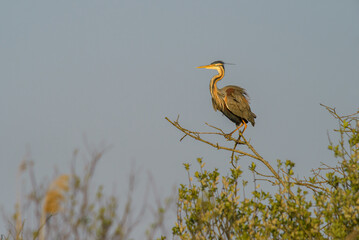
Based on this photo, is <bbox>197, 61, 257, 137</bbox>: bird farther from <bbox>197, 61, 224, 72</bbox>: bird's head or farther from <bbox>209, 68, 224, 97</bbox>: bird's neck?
<bbox>197, 61, 224, 72</bbox>: bird's head

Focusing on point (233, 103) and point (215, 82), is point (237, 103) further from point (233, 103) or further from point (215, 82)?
point (215, 82)

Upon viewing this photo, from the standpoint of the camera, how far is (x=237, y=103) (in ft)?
39.1

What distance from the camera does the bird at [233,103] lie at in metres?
11.9

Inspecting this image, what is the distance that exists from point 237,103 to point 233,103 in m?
0.08

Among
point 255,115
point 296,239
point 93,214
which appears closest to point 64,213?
point 93,214

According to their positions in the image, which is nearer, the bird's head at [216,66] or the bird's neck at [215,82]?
the bird's neck at [215,82]

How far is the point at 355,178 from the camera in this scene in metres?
6.04

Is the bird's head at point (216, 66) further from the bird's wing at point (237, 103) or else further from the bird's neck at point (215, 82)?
the bird's wing at point (237, 103)

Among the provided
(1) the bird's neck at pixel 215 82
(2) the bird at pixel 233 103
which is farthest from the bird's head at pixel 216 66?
(2) the bird at pixel 233 103

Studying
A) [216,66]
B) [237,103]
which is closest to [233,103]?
[237,103]

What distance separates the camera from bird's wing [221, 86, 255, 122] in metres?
11.9

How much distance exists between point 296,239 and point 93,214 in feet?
6.97

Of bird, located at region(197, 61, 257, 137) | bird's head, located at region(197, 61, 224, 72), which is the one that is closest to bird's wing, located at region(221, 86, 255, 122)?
bird, located at region(197, 61, 257, 137)

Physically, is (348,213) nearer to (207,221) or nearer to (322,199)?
(322,199)
